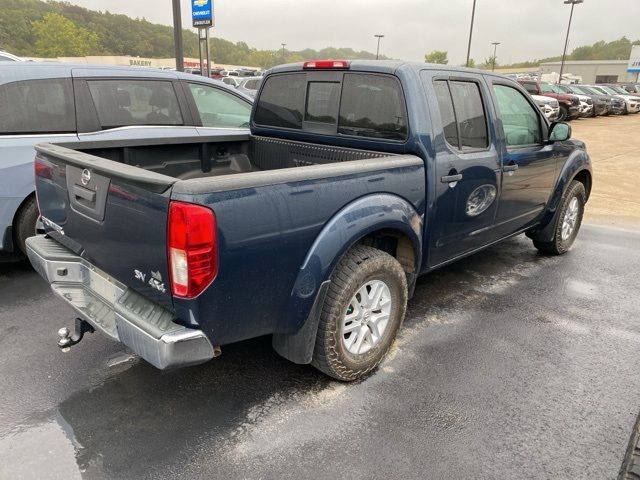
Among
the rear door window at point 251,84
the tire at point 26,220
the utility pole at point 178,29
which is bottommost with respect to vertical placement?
the tire at point 26,220

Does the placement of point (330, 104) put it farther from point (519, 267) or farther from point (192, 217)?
point (519, 267)

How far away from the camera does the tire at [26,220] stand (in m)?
4.09

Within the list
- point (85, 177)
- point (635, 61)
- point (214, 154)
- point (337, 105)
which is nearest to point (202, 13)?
point (214, 154)

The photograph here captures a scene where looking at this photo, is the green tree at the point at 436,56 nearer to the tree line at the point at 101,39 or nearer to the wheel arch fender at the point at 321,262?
the tree line at the point at 101,39

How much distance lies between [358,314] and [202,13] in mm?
10722

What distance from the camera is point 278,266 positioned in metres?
2.29

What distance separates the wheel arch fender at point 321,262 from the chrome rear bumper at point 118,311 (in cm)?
50

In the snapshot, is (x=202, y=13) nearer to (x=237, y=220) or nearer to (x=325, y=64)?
(x=325, y=64)

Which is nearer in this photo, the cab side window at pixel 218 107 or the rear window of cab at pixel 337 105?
the rear window of cab at pixel 337 105

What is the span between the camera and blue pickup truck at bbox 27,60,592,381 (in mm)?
2096

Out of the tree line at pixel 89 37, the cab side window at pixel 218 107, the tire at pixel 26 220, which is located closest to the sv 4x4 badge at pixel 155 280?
the tire at pixel 26 220

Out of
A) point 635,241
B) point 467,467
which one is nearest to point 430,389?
point 467,467

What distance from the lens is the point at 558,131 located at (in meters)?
4.34

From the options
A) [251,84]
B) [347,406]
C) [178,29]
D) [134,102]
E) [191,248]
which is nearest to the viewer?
[191,248]
